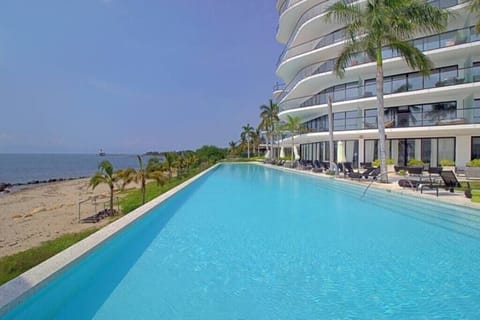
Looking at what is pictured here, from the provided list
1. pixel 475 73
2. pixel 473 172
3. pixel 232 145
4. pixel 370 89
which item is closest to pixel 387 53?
pixel 370 89

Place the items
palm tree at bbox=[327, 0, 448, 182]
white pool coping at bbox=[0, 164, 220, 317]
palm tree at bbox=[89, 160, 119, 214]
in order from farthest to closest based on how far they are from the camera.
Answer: palm tree at bbox=[327, 0, 448, 182]
palm tree at bbox=[89, 160, 119, 214]
white pool coping at bbox=[0, 164, 220, 317]

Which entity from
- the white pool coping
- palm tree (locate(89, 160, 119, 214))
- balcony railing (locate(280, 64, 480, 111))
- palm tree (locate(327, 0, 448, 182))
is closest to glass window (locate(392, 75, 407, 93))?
balcony railing (locate(280, 64, 480, 111))

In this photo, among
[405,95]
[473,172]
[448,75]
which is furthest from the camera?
[405,95]

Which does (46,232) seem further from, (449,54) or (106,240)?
(449,54)

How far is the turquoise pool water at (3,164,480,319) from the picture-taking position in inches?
165

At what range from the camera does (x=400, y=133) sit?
24.5 m

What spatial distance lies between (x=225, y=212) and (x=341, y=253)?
4955mm

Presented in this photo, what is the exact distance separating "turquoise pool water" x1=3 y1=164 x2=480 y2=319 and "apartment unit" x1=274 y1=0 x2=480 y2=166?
15590 mm

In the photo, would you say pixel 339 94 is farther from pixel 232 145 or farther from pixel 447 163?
pixel 232 145

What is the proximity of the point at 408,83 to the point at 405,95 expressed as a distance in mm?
960

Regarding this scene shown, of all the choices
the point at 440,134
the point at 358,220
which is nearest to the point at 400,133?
the point at 440,134

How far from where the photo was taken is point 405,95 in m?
23.9

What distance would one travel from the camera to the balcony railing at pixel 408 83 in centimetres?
2205

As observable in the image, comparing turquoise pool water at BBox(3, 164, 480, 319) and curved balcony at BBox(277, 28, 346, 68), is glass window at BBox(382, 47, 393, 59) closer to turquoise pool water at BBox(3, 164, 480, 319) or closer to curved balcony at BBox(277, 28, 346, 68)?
curved balcony at BBox(277, 28, 346, 68)
